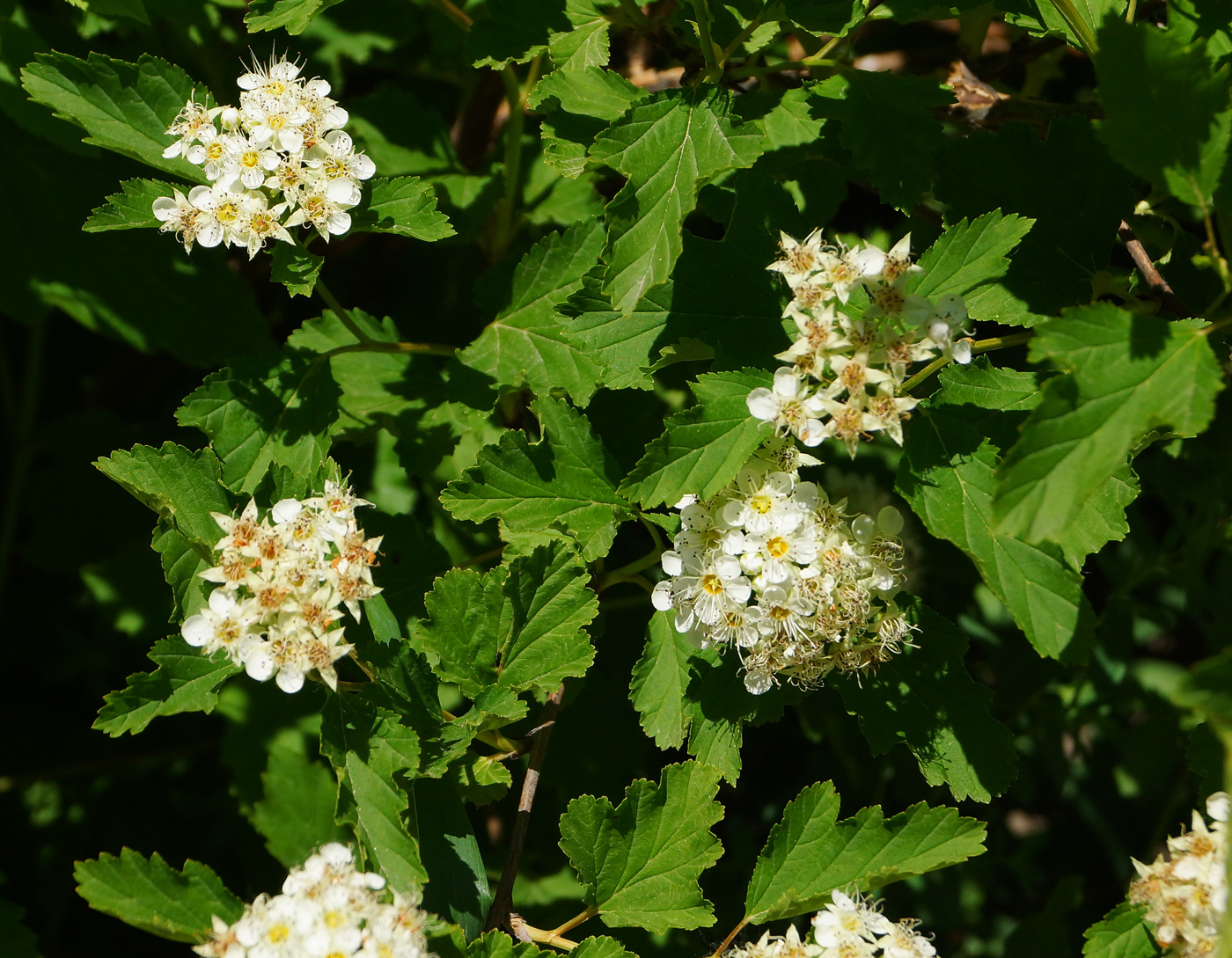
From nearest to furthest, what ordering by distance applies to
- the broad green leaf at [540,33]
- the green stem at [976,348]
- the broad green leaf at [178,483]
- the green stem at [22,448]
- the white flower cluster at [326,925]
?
the white flower cluster at [326,925] < the green stem at [976,348] < the broad green leaf at [178,483] < the broad green leaf at [540,33] < the green stem at [22,448]

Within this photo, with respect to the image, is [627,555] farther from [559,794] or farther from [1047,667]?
[1047,667]

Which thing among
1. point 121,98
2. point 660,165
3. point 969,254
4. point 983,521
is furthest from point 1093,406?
point 121,98

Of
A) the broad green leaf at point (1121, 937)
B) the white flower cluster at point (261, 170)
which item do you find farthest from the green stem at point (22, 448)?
the broad green leaf at point (1121, 937)

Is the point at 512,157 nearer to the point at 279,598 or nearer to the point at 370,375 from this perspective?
the point at 370,375

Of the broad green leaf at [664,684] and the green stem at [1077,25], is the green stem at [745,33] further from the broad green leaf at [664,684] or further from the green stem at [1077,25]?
the broad green leaf at [664,684]

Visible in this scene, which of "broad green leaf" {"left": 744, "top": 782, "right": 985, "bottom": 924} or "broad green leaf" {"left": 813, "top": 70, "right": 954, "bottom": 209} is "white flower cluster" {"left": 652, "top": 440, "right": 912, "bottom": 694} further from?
"broad green leaf" {"left": 813, "top": 70, "right": 954, "bottom": 209}

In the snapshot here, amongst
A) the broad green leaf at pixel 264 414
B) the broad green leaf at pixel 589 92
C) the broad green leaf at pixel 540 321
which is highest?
the broad green leaf at pixel 589 92

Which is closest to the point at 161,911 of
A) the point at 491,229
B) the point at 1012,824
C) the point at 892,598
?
the point at 892,598
